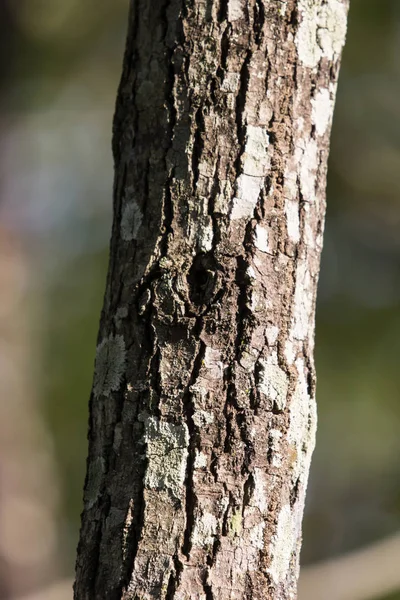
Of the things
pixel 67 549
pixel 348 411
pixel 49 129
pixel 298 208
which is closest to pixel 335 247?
pixel 348 411

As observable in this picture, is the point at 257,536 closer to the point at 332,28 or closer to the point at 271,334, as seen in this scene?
the point at 271,334

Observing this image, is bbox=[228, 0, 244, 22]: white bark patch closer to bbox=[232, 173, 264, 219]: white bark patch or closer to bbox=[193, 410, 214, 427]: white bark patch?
bbox=[232, 173, 264, 219]: white bark patch

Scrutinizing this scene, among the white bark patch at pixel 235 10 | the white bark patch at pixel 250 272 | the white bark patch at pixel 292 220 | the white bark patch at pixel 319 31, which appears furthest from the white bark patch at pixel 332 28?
the white bark patch at pixel 250 272

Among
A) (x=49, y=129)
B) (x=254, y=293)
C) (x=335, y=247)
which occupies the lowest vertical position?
(x=254, y=293)

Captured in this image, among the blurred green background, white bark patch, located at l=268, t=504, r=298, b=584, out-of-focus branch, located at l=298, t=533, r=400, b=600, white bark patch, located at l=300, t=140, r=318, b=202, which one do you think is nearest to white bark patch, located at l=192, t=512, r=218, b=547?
white bark patch, located at l=268, t=504, r=298, b=584

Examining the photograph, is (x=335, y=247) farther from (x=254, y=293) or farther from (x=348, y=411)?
(x=254, y=293)

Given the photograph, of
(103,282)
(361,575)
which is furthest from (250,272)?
(103,282)
